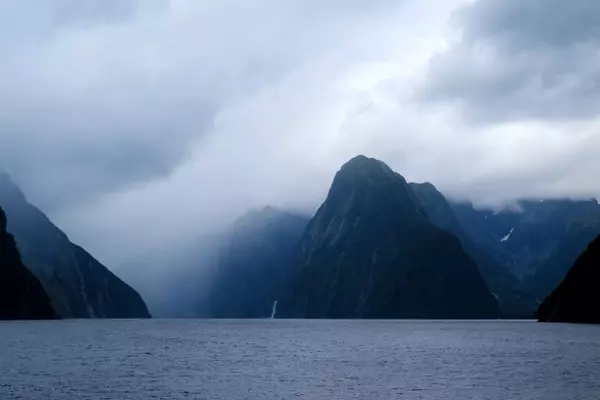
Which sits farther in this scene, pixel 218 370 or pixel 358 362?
pixel 358 362

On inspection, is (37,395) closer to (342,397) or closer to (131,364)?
(342,397)

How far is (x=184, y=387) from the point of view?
76.2 meters

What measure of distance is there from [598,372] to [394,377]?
887 inches

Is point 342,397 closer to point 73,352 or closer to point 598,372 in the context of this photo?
point 598,372

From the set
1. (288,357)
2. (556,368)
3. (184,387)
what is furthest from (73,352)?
(556,368)

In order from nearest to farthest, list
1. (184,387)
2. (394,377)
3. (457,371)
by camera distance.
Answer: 1. (184,387)
2. (394,377)
3. (457,371)

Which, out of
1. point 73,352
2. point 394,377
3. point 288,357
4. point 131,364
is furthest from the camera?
point 73,352

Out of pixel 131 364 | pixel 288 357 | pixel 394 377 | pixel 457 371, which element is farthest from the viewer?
pixel 288 357

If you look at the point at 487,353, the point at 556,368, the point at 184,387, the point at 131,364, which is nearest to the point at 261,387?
the point at 184,387

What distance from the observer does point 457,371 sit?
299ft

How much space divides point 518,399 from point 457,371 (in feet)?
82.2

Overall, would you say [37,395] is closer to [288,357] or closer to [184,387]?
[184,387]

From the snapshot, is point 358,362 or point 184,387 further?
point 358,362

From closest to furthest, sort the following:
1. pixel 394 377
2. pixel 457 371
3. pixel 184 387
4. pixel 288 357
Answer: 1. pixel 184 387
2. pixel 394 377
3. pixel 457 371
4. pixel 288 357
